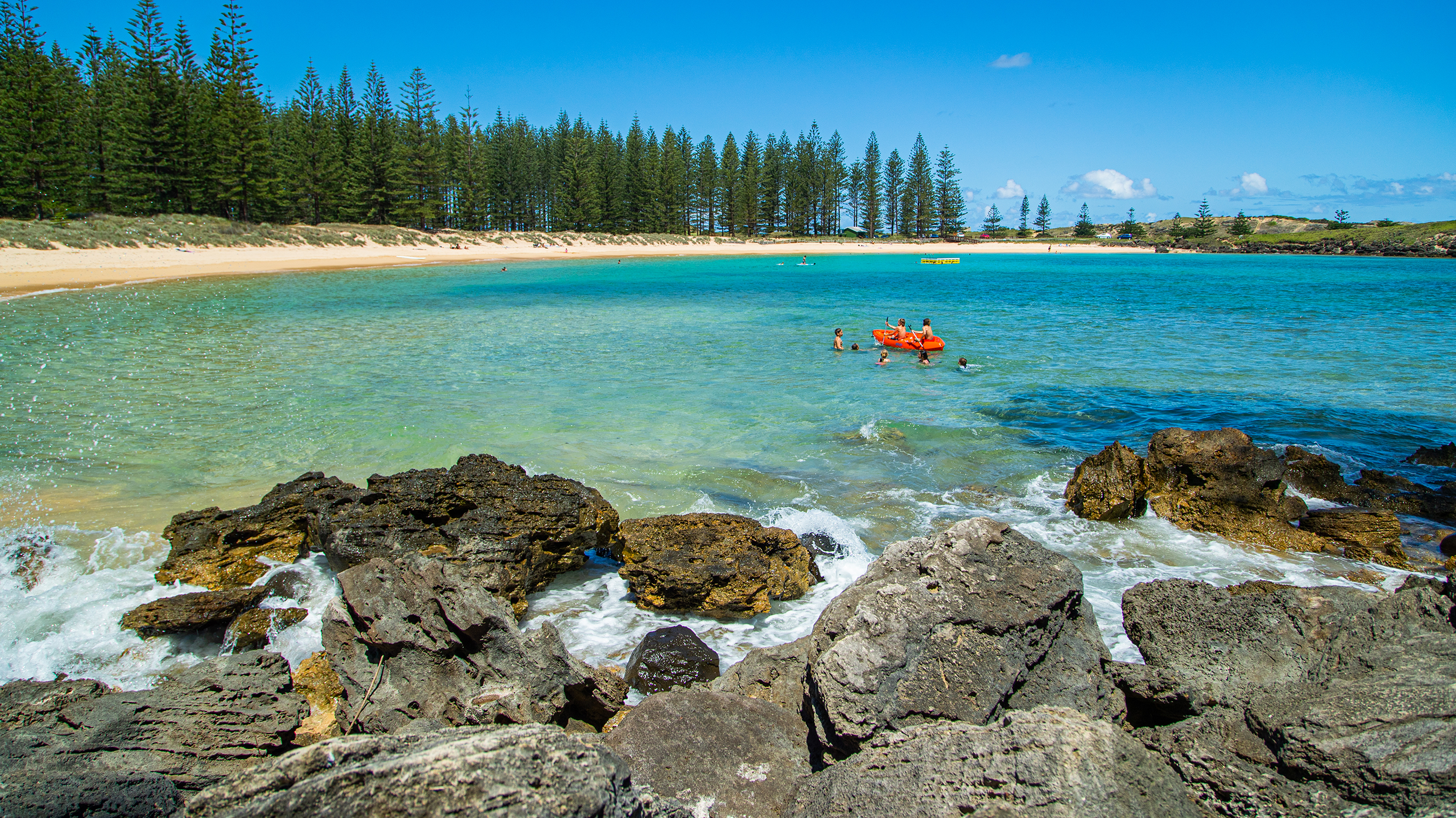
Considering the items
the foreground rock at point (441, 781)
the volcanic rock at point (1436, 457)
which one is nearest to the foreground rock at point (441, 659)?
the foreground rock at point (441, 781)

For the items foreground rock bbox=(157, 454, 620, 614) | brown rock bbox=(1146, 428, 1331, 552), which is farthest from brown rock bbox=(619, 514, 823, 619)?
brown rock bbox=(1146, 428, 1331, 552)

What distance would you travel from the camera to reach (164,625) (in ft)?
18.2

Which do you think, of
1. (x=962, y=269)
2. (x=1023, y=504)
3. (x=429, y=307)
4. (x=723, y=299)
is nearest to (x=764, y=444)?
(x=1023, y=504)

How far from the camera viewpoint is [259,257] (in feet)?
155

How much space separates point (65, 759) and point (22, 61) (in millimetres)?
70539

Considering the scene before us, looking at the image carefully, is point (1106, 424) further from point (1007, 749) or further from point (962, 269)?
point (962, 269)

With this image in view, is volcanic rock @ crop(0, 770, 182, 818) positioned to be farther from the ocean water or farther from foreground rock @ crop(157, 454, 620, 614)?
foreground rock @ crop(157, 454, 620, 614)

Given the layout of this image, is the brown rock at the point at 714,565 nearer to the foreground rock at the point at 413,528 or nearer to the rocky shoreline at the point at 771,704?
the rocky shoreline at the point at 771,704

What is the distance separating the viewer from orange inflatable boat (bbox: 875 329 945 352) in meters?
20.2

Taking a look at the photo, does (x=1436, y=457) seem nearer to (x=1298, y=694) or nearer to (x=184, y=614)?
(x=1298, y=694)

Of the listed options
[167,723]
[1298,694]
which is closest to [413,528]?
[167,723]

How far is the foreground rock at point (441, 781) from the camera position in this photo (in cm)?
194

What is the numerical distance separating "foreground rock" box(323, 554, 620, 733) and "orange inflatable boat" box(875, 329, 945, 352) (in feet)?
55.0

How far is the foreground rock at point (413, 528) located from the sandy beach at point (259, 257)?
31525 millimetres
